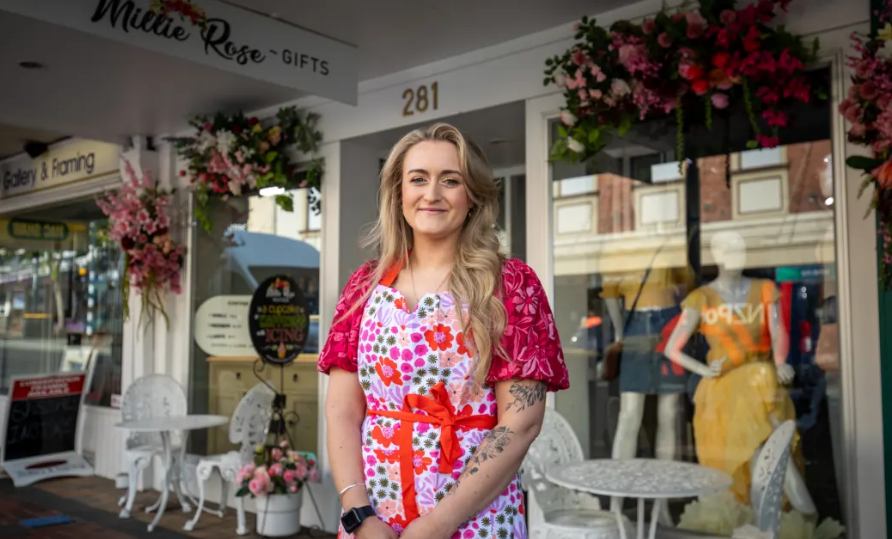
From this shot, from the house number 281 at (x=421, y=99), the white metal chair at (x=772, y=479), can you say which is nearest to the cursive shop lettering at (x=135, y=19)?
the house number 281 at (x=421, y=99)

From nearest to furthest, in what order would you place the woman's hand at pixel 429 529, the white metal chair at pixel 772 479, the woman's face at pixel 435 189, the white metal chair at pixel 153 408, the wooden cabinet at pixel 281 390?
the woman's hand at pixel 429 529
the woman's face at pixel 435 189
the white metal chair at pixel 772 479
the wooden cabinet at pixel 281 390
the white metal chair at pixel 153 408

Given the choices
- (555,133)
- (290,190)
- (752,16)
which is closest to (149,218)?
(290,190)

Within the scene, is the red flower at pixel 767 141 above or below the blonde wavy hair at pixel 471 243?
above

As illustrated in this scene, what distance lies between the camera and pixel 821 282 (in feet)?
11.3

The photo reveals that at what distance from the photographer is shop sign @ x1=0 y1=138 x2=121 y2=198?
6773 mm

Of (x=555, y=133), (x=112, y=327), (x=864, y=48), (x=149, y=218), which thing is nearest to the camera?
(x=864, y=48)

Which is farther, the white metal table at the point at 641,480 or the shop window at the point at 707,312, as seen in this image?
the shop window at the point at 707,312

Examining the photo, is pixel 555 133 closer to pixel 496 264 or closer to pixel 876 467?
pixel 876 467

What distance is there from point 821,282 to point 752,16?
3.67 feet

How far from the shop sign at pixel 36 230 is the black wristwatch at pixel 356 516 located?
6.93 m

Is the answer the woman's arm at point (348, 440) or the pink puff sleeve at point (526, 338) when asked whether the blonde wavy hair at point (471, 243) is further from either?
the woman's arm at point (348, 440)

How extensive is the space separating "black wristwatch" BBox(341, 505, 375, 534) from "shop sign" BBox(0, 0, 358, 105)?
2495 mm

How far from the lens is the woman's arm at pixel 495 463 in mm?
1465

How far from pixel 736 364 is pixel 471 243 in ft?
8.27
